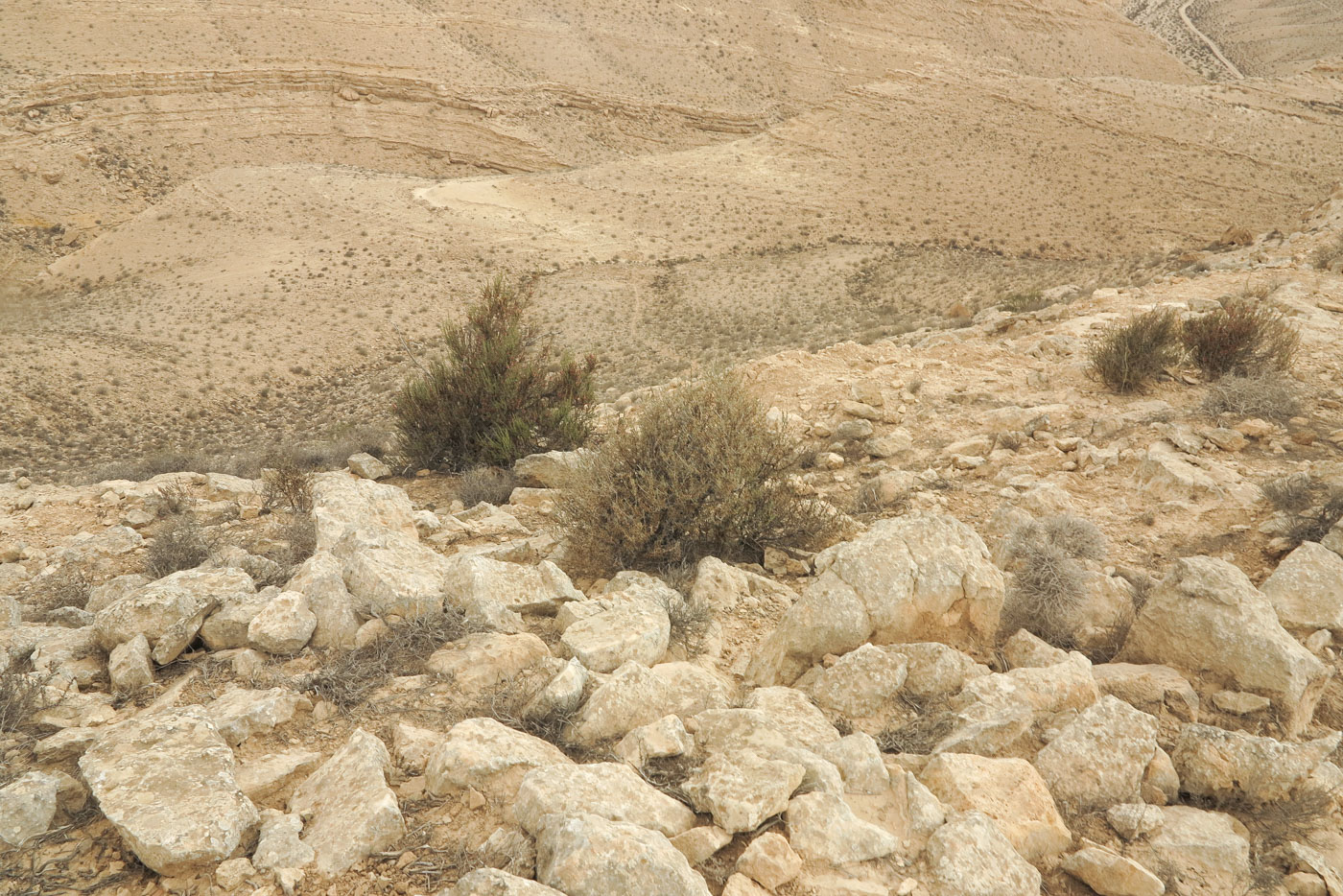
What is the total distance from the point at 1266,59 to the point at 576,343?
5094cm

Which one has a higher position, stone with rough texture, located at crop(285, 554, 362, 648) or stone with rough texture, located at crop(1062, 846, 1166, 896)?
stone with rough texture, located at crop(1062, 846, 1166, 896)

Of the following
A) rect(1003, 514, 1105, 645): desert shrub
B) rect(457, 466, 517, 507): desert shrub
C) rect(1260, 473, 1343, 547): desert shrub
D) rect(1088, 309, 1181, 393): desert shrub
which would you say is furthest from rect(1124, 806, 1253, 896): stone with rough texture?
rect(1088, 309, 1181, 393): desert shrub

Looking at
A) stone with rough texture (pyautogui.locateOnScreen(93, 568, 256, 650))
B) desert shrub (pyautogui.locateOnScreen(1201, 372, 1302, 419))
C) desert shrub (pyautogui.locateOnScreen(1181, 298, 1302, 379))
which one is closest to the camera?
stone with rough texture (pyautogui.locateOnScreen(93, 568, 256, 650))

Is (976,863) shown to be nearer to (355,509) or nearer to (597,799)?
(597,799)

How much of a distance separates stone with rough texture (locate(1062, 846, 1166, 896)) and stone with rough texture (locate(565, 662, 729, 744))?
1.25 m

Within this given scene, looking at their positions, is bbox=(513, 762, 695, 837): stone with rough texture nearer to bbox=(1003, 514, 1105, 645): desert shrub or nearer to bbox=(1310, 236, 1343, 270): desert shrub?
bbox=(1003, 514, 1105, 645): desert shrub

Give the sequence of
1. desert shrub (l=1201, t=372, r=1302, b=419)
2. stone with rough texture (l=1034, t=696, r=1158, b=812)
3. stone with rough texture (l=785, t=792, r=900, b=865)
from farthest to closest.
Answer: desert shrub (l=1201, t=372, r=1302, b=419)
stone with rough texture (l=1034, t=696, r=1158, b=812)
stone with rough texture (l=785, t=792, r=900, b=865)

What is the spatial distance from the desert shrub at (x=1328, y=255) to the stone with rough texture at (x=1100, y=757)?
10238mm

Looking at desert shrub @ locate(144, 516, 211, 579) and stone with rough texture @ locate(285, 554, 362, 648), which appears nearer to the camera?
stone with rough texture @ locate(285, 554, 362, 648)

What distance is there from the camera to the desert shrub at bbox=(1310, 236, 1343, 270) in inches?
406

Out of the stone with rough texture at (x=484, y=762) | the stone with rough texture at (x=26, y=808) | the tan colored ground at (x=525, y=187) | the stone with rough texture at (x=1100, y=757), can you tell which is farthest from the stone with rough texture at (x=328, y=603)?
the tan colored ground at (x=525, y=187)

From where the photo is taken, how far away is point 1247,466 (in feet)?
17.3

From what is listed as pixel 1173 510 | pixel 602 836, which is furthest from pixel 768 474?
pixel 602 836

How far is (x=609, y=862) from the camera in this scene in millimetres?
2049
